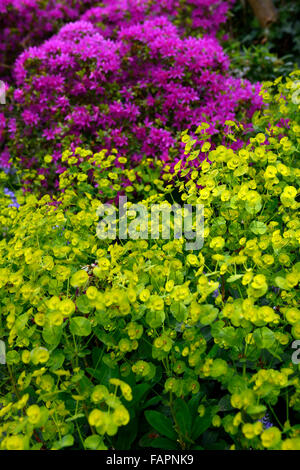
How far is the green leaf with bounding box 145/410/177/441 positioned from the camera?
1.28m

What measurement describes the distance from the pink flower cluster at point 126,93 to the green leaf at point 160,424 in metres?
1.77

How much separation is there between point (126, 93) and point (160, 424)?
7.46 feet

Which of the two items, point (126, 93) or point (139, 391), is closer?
point (139, 391)

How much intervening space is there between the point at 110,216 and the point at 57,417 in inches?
40.5

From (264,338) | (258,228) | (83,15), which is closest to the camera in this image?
(264,338)

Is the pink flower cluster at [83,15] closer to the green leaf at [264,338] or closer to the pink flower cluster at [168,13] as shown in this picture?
the pink flower cluster at [168,13]

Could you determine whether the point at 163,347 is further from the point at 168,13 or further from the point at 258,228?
the point at 168,13

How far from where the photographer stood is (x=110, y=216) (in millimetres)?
2070

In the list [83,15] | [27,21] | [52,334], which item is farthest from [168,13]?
[52,334]

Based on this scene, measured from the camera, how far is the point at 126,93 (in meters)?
2.97

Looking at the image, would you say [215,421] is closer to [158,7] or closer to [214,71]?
[214,71]

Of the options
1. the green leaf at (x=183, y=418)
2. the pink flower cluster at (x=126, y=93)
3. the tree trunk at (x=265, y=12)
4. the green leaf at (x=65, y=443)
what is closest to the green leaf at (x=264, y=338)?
the green leaf at (x=183, y=418)

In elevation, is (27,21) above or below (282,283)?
above
